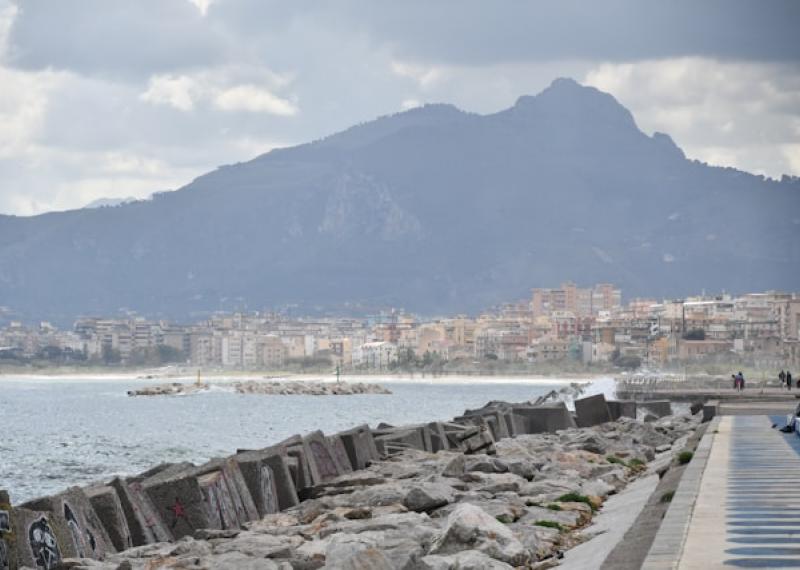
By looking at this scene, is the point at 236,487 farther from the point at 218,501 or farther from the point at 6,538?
the point at 6,538

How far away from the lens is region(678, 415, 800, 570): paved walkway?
10.4 meters

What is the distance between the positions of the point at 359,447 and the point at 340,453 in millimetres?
973

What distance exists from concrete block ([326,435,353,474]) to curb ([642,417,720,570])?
7127 mm

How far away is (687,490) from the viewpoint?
1501 cm

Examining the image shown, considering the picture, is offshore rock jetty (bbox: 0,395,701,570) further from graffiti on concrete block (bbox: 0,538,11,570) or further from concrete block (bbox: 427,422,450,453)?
concrete block (bbox: 427,422,450,453)

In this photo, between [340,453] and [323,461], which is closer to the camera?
[323,461]

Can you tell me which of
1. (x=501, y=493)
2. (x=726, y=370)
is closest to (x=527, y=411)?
(x=501, y=493)

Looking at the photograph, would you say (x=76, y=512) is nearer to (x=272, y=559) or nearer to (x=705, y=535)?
(x=272, y=559)

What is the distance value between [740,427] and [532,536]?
1496 cm

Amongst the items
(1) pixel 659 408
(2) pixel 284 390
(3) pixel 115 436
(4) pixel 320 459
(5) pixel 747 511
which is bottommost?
(3) pixel 115 436

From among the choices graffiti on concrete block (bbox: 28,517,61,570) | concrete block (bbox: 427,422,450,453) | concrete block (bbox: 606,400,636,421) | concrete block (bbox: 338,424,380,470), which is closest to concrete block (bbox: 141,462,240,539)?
graffiti on concrete block (bbox: 28,517,61,570)

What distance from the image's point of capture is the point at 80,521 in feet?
49.5

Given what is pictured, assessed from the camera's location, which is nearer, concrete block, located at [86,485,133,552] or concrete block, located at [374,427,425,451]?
concrete block, located at [86,485,133,552]

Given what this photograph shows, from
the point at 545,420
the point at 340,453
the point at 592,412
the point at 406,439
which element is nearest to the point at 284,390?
the point at 592,412
